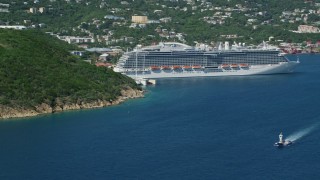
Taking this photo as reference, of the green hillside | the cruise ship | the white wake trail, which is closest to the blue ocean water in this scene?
the white wake trail

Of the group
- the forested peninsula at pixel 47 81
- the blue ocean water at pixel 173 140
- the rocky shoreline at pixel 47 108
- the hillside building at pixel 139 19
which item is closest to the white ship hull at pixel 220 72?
the forested peninsula at pixel 47 81

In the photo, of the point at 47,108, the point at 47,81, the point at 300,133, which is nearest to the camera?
the point at 300,133

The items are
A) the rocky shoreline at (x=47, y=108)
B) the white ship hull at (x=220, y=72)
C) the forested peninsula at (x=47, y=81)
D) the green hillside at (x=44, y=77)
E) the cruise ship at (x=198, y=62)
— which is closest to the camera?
the rocky shoreline at (x=47, y=108)

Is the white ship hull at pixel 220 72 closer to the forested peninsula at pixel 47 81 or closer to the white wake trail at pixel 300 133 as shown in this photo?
the forested peninsula at pixel 47 81

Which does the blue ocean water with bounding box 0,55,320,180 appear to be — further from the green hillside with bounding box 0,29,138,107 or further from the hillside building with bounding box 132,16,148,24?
the hillside building with bounding box 132,16,148,24

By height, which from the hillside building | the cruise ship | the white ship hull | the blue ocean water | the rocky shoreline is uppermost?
the hillside building

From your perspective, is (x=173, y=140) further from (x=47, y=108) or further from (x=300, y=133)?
(x=47, y=108)

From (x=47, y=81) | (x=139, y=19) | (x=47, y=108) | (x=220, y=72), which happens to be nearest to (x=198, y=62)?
(x=220, y=72)
